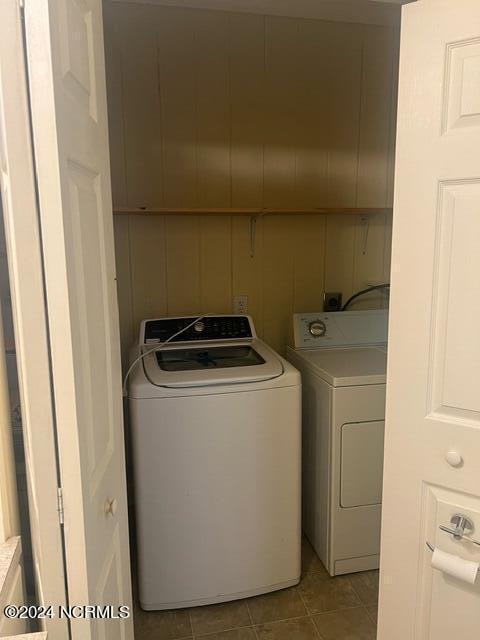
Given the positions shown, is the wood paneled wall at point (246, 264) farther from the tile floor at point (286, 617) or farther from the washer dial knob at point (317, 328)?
the tile floor at point (286, 617)

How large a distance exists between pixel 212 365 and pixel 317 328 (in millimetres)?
642

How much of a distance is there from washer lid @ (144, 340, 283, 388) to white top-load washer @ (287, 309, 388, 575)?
0.25 m

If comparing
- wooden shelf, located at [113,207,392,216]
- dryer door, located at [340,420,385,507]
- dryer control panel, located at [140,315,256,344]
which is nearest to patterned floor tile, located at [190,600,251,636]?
dryer door, located at [340,420,385,507]

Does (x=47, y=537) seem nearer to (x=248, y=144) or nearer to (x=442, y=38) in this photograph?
(x=442, y=38)

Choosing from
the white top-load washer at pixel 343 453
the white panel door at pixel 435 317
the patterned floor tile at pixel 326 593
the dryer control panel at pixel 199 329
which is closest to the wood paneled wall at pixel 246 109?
the dryer control panel at pixel 199 329

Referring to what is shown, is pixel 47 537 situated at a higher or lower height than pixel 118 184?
lower

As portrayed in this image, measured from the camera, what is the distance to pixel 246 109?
2.44 meters

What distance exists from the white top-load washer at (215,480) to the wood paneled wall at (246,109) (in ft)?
3.29

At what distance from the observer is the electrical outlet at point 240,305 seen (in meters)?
2.58

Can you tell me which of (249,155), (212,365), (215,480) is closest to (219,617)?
(215,480)

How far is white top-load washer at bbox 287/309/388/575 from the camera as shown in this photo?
1.99 metres

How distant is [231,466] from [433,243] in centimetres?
113

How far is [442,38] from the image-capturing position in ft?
3.56

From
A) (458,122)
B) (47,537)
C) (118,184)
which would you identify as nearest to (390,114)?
(118,184)
